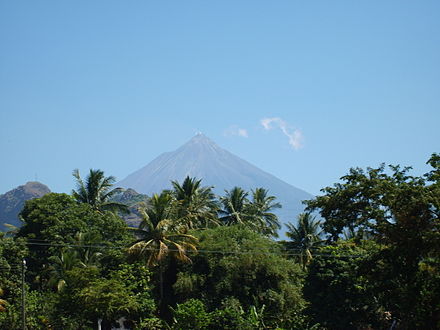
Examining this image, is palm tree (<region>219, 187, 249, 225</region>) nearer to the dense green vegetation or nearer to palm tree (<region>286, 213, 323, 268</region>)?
palm tree (<region>286, 213, 323, 268</region>)

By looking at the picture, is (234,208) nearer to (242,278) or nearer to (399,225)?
(242,278)

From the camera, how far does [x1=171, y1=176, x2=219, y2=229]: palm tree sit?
4838 cm

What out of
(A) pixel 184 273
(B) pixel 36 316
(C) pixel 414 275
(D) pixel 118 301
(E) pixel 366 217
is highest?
(E) pixel 366 217

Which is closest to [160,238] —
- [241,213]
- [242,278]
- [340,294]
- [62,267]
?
[242,278]

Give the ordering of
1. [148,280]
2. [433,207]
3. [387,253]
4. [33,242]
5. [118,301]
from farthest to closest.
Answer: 1. [33,242]
2. [148,280]
3. [118,301]
4. [387,253]
5. [433,207]

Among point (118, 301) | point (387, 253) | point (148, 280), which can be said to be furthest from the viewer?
point (148, 280)

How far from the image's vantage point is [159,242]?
40.4 meters

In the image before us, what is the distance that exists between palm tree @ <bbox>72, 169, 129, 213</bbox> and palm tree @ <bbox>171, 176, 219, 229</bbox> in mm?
5523

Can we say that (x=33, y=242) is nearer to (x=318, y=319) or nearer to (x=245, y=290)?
(x=245, y=290)

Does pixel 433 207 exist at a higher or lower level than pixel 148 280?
higher

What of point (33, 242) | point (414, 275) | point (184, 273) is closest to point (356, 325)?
point (184, 273)

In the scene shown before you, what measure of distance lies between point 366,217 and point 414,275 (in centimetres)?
307

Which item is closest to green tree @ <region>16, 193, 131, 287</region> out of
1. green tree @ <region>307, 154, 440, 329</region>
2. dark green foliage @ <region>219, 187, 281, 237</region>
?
dark green foliage @ <region>219, 187, 281, 237</region>

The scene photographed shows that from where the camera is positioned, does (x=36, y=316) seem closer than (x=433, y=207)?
No
